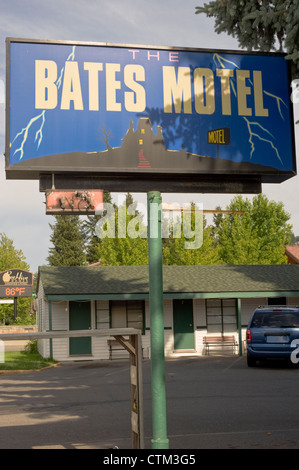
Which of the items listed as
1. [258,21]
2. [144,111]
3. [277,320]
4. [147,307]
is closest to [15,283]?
[147,307]

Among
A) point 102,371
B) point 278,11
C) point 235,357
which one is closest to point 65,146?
point 278,11

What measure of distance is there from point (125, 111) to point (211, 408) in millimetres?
7359

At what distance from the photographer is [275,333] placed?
61.5 feet

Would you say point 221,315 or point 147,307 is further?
point 221,315

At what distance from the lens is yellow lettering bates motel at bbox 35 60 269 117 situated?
259 inches

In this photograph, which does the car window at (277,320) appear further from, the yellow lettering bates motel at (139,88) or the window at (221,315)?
the yellow lettering bates motel at (139,88)

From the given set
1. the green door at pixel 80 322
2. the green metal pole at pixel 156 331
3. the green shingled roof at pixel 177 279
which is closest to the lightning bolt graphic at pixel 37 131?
the green metal pole at pixel 156 331

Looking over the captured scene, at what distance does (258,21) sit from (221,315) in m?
21.6

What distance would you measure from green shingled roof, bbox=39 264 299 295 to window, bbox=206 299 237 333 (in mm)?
1092

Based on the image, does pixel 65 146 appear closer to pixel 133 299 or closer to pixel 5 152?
pixel 5 152

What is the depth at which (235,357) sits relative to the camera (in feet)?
82.7

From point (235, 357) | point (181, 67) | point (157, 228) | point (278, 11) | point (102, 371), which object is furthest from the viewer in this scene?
point (235, 357)

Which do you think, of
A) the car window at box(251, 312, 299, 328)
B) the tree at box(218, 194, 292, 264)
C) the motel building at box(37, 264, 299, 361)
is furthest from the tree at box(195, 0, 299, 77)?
the tree at box(218, 194, 292, 264)

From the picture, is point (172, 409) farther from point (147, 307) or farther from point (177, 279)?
point (177, 279)
